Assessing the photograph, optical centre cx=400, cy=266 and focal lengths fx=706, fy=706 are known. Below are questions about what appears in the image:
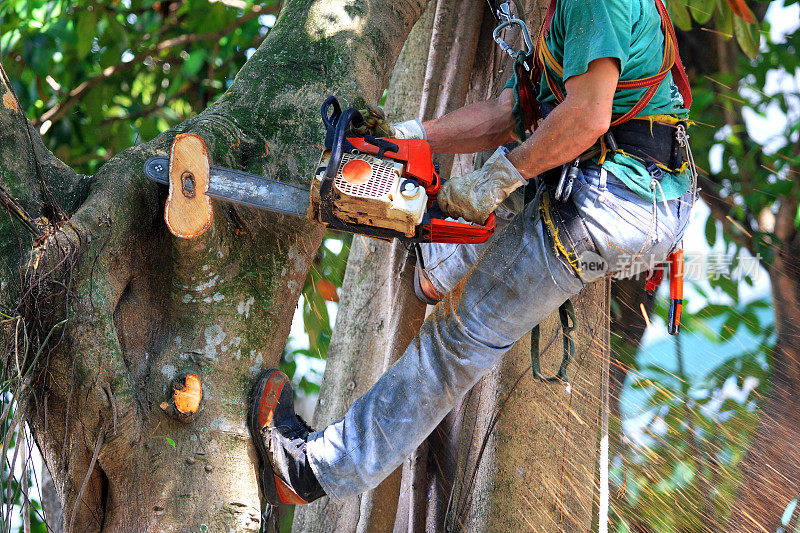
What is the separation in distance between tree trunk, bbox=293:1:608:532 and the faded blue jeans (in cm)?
50

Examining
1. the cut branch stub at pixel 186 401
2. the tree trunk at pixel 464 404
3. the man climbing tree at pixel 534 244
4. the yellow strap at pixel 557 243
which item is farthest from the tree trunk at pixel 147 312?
the tree trunk at pixel 464 404

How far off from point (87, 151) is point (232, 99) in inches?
100

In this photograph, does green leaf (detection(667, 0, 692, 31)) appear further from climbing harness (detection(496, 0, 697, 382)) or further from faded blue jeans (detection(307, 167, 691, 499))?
faded blue jeans (detection(307, 167, 691, 499))

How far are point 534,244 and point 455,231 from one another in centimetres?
24

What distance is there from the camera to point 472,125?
2.42 m

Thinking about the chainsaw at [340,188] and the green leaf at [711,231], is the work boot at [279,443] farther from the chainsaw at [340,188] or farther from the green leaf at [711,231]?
the green leaf at [711,231]

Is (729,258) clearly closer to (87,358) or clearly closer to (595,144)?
(595,144)

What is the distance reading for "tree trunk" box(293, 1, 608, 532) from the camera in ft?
8.29

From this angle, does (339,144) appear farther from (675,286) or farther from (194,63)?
(194,63)

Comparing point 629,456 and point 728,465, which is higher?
point 629,456

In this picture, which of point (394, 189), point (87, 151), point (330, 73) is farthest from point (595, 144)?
point (87, 151)

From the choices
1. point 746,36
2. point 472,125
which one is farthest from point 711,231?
point 472,125

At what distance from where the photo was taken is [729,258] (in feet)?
11.5

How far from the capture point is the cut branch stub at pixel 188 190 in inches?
68.6
